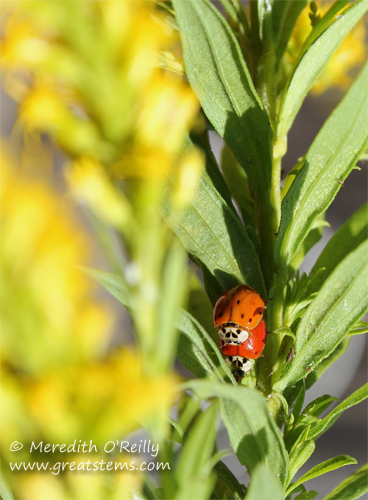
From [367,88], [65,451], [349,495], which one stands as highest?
[367,88]

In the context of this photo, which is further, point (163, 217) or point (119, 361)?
point (163, 217)

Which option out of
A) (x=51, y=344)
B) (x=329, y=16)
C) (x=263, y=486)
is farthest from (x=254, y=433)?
(x=329, y=16)

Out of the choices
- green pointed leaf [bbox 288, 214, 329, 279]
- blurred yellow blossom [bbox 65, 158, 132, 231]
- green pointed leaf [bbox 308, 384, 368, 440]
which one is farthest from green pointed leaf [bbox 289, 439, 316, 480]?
blurred yellow blossom [bbox 65, 158, 132, 231]

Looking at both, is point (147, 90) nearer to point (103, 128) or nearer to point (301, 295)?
point (103, 128)

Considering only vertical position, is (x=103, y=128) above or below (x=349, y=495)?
above

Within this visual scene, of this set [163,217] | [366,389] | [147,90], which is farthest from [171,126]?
[366,389]

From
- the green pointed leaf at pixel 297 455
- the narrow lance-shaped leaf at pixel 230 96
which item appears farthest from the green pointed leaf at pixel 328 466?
the narrow lance-shaped leaf at pixel 230 96
